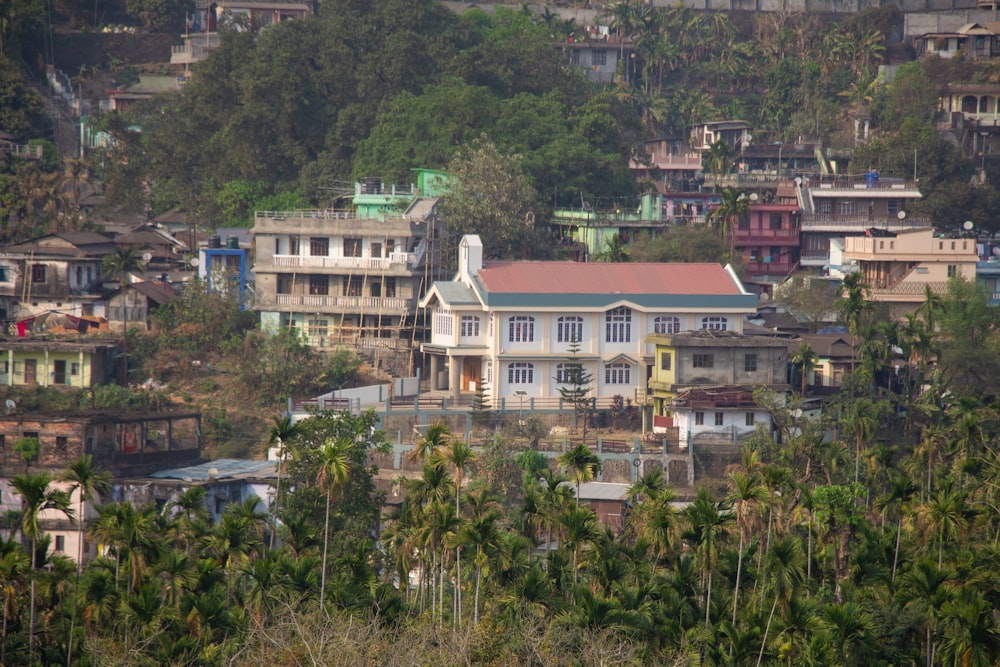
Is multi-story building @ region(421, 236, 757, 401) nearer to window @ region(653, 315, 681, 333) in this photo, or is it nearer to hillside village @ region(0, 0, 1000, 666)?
window @ region(653, 315, 681, 333)

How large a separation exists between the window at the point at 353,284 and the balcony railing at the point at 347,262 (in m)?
0.45

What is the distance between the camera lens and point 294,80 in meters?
80.9

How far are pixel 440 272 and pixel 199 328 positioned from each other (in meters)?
9.65

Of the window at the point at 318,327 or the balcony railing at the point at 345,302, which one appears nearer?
the balcony railing at the point at 345,302

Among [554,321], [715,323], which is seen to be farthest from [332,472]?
[715,323]

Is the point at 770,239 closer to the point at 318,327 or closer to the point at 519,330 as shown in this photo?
the point at 519,330

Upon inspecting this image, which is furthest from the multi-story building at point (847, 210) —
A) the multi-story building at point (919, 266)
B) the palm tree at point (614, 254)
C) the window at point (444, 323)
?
the window at point (444, 323)

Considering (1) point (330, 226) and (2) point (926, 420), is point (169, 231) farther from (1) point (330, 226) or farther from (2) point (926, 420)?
(2) point (926, 420)

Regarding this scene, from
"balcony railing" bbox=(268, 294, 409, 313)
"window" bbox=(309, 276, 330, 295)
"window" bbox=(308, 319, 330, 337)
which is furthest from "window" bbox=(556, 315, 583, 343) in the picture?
"window" bbox=(309, 276, 330, 295)

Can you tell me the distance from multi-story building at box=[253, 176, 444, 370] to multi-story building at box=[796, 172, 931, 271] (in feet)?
63.1

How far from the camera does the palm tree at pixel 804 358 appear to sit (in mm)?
60031

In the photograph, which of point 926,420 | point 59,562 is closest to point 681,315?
point 926,420

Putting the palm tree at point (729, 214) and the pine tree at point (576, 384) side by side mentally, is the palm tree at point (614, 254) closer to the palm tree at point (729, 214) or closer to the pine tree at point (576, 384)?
the palm tree at point (729, 214)

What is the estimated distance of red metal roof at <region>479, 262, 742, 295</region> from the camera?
63.1 metres
